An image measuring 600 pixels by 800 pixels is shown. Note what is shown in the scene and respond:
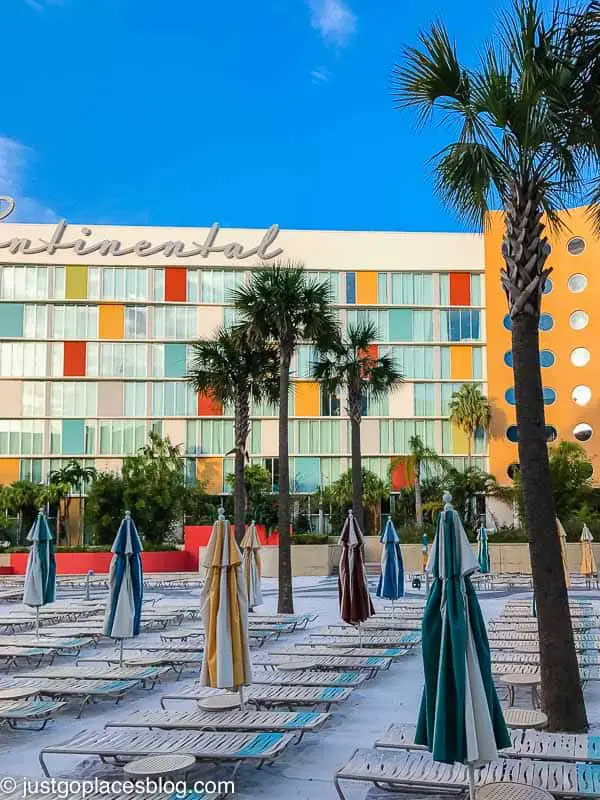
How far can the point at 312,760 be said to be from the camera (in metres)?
7.43

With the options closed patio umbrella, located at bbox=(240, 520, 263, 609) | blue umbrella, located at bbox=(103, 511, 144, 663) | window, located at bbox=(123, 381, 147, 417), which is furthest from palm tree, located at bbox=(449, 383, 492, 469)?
blue umbrella, located at bbox=(103, 511, 144, 663)

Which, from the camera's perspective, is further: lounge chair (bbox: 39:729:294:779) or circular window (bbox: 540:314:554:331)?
circular window (bbox: 540:314:554:331)

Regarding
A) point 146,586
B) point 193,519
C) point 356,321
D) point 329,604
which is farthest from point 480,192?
point 356,321

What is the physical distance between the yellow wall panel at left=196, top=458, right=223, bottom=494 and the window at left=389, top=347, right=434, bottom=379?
14.6 metres

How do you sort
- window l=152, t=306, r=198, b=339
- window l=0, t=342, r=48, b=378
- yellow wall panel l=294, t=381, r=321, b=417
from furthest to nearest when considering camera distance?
window l=152, t=306, r=198, b=339 < yellow wall panel l=294, t=381, r=321, b=417 < window l=0, t=342, r=48, b=378

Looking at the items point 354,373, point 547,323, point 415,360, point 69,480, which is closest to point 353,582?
point 354,373

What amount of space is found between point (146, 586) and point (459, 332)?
3623 centimetres

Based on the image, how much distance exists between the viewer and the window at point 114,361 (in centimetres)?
5875

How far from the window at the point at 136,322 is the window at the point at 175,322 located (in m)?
0.70

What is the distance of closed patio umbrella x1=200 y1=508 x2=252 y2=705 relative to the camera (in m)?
8.37

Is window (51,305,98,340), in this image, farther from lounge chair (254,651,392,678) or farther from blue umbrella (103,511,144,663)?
lounge chair (254,651,392,678)

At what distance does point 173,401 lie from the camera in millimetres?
58750

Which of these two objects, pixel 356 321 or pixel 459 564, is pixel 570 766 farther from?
pixel 356 321

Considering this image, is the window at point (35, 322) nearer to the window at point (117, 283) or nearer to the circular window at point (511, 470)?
the window at point (117, 283)
